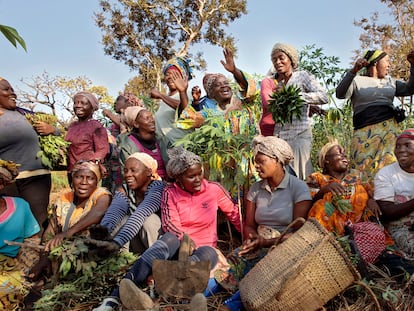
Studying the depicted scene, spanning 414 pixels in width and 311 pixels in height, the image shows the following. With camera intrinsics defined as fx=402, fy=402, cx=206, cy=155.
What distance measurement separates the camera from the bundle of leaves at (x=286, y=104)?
11.3ft

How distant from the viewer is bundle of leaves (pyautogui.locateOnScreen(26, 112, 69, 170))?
4.00m

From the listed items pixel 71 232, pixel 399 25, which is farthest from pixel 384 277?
pixel 399 25

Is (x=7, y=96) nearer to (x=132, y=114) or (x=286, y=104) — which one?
(x=132, y=114)

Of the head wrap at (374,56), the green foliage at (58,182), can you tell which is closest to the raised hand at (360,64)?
the head wrap at (374,56)

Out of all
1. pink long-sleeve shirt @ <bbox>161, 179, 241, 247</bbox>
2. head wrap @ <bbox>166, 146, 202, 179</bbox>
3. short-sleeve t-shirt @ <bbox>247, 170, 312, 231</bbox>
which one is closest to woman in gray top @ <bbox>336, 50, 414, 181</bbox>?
short-sleeve t-shirt @ <bbox>247, 170, 312, 231</bbox>

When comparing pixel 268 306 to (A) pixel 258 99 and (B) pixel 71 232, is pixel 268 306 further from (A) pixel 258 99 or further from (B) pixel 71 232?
(A) pixel 258 99

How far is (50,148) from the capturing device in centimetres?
401

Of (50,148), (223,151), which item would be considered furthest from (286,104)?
(50,148)

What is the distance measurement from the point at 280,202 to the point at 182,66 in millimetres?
2385

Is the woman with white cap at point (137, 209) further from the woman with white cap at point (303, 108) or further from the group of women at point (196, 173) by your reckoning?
the woman with white cap at point (303, 108)

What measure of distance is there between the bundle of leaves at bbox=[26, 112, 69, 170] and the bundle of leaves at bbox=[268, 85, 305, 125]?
2.14m

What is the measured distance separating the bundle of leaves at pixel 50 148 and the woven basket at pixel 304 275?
2.51 m

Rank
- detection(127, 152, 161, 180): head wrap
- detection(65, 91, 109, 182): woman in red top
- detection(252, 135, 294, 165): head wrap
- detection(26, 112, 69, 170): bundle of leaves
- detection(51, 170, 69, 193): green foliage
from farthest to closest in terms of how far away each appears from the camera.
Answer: detection(51, 170, 69, 193): green foliage → detection(65, 91, 109, 182): woman in red top → detection(26, 112, 69, 170): bundle of leaves → detection(127, 152, 161, 180): head wrap → detection(252, 135, 294, 165): head wrap

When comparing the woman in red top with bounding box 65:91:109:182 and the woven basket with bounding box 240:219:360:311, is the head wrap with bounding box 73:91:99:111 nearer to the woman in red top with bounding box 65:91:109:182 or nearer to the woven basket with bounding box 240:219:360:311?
the woman in red top with bounding box 65:91:109:182
